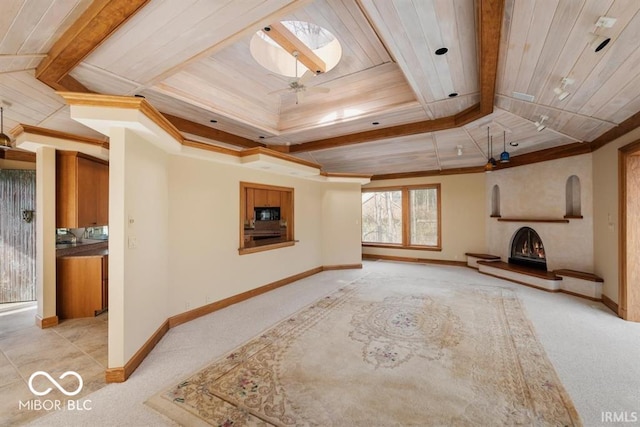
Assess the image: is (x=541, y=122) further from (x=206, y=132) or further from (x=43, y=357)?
(x=43, y=357)

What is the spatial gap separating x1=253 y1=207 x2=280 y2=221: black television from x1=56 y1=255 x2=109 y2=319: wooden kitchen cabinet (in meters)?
3.20

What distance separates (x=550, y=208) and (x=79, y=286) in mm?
8247

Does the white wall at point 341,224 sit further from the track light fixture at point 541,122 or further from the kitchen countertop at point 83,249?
the kitchen countertop at point 83,249

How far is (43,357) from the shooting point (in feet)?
8.95

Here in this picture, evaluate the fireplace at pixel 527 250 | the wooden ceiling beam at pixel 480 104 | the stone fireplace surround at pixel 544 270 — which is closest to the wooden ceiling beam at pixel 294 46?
the wooden ceiling beam at pixel 480 104

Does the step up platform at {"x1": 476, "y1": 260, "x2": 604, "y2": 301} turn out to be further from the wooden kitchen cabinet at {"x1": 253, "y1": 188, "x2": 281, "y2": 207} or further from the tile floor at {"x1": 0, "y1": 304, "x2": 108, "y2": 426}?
the tile floor at {"x1": 0, "y1": 304, "x2": 108, "y2": 426}

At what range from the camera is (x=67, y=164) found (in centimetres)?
373

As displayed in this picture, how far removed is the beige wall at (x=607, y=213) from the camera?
12.4ft

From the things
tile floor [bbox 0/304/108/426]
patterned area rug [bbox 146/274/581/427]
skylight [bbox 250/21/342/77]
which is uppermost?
skylight [bbox 250/21/342/77]

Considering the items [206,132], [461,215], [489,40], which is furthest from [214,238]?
[461,215]

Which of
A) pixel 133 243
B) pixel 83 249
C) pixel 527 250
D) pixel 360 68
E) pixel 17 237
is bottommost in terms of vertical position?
pixel 527 250

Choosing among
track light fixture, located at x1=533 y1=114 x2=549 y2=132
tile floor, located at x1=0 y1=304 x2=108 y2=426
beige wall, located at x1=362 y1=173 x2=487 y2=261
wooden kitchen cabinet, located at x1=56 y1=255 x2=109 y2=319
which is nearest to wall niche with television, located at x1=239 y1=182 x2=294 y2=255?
wooden kitchen cabinet, located at x1=56 y1=255 x2=109 y2=319

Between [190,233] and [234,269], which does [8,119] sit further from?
[234,269]

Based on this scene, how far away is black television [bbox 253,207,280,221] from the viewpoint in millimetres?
6590
